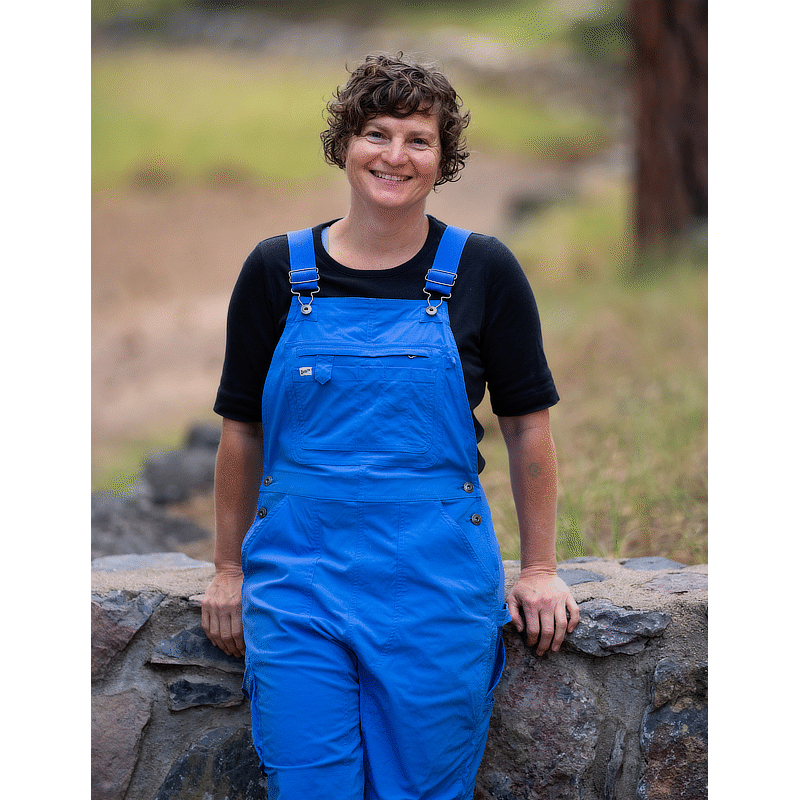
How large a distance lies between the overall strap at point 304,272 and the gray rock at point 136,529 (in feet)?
6.99

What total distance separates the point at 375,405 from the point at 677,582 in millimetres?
904

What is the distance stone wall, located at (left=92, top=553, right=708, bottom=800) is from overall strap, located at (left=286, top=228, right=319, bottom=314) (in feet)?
2.50

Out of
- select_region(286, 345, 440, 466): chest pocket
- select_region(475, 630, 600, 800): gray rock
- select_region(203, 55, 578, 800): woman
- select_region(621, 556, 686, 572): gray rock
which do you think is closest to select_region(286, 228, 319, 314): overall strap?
select_region(203, 55, 578, 800): woman

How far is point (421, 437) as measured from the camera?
5.95 feet

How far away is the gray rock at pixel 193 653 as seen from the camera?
2141 millimetres

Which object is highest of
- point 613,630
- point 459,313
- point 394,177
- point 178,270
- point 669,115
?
point 669,115

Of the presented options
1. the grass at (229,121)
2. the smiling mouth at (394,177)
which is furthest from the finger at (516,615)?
the grass at (229,121)

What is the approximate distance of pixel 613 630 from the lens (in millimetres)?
2061

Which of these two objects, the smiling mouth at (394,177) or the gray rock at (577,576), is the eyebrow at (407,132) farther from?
the gray rock at (577,576)

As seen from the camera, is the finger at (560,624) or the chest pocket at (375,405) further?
the finger at (560,624)

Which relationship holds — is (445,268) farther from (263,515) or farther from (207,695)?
(207,695)

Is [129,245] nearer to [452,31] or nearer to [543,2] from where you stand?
[452,31]

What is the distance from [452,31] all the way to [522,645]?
25.0 metres

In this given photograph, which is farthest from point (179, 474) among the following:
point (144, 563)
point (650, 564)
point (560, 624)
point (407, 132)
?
point (407, 132)
